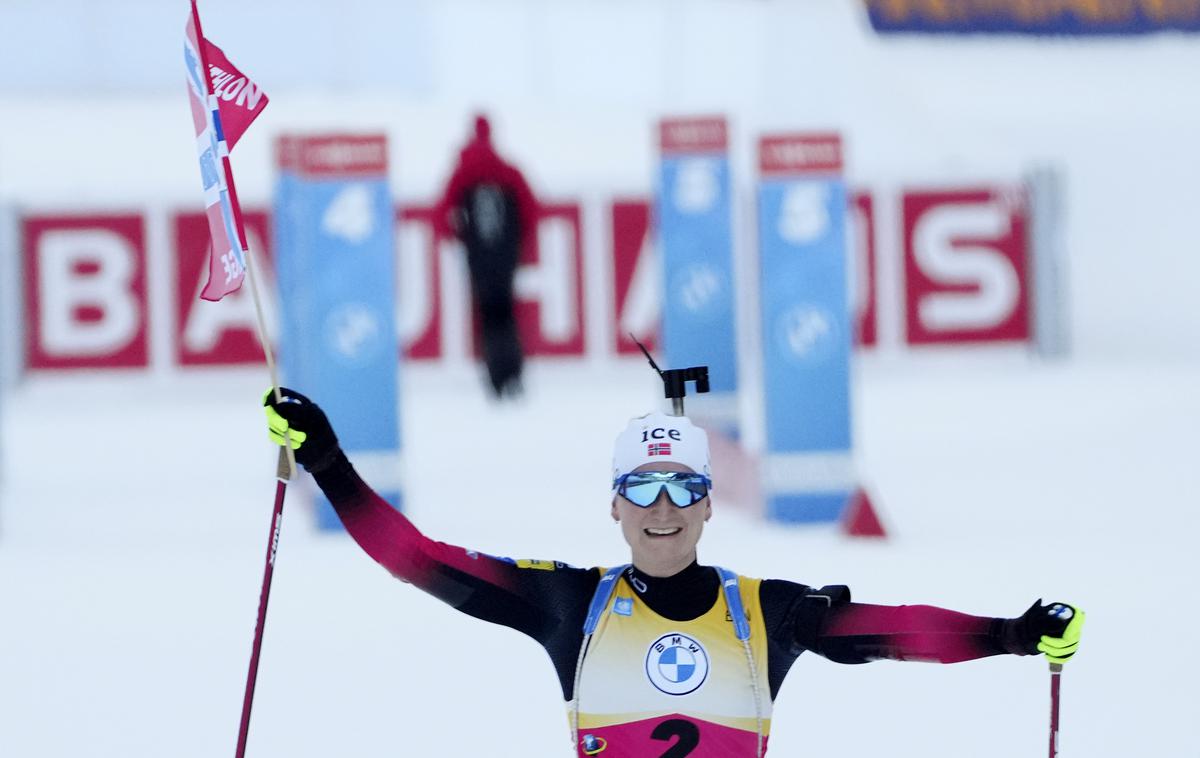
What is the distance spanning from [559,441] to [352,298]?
3.38 metres

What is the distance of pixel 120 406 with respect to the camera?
50.4ft

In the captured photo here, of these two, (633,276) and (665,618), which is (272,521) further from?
(633,276)

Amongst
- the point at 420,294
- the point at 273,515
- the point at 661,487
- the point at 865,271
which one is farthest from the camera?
the point at 865,271

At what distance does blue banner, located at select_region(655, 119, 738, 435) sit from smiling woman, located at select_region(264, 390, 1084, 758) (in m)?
6.88

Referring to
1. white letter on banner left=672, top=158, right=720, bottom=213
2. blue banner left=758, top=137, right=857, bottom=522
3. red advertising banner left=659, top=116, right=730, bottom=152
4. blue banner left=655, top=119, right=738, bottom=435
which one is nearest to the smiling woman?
blue banner left=758, top=137, right=857, bottom=522

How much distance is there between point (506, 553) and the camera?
8.13 metres

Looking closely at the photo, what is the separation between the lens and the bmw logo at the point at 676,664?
139 inches

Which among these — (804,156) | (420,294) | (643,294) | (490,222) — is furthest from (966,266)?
(804,156)

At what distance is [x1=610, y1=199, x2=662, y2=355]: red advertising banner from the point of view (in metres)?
16.0

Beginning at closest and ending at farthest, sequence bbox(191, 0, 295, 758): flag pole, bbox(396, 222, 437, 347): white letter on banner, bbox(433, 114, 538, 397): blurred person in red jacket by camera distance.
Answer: bbox(191, 0, 295, 758): flag pole, bbox(433, 114, 538, 397): blurred person in red jacket, bbox(396, 222, 437, 347): white letter on banner

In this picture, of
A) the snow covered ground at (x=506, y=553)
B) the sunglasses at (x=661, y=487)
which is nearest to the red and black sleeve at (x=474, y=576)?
the sunglasses at (x=661, y=487)

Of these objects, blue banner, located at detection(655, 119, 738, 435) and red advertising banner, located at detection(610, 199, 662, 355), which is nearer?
blue banner, located at detection(655, 119, 738, 435)

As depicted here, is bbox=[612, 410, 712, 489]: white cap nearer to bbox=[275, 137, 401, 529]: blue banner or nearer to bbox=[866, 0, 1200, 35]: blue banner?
bbox=[275, 137, 401, 529]: blue banner

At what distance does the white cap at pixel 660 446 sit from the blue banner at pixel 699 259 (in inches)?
270
